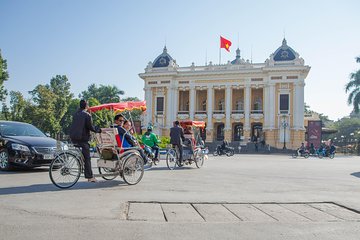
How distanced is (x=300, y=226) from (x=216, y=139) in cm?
5227

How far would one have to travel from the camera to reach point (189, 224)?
15.8 feet

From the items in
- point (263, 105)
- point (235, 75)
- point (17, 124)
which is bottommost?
point (17, 124)

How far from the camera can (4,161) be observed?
11.1 metres

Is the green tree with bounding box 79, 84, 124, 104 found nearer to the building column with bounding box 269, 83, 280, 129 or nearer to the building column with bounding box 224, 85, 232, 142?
the building column with bounding box 224, 85, 232, 142

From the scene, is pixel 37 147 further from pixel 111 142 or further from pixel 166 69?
pixel 166 69

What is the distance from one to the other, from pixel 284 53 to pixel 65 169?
164ft

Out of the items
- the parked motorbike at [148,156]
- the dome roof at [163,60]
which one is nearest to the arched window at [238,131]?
the dome roof at [163,60]

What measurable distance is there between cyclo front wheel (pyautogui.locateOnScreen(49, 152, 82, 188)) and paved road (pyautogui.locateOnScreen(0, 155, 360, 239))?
293 millimetres

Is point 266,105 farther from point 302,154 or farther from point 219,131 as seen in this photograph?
point 302,154

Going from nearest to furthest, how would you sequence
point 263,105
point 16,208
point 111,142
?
point 16,208, point 111,142, point 263,105

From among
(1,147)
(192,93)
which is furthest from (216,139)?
(1,147)

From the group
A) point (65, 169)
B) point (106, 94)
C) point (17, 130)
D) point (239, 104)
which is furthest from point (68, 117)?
point (65, 169)

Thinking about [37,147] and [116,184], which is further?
[37,147]

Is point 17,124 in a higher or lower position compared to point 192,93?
lower
